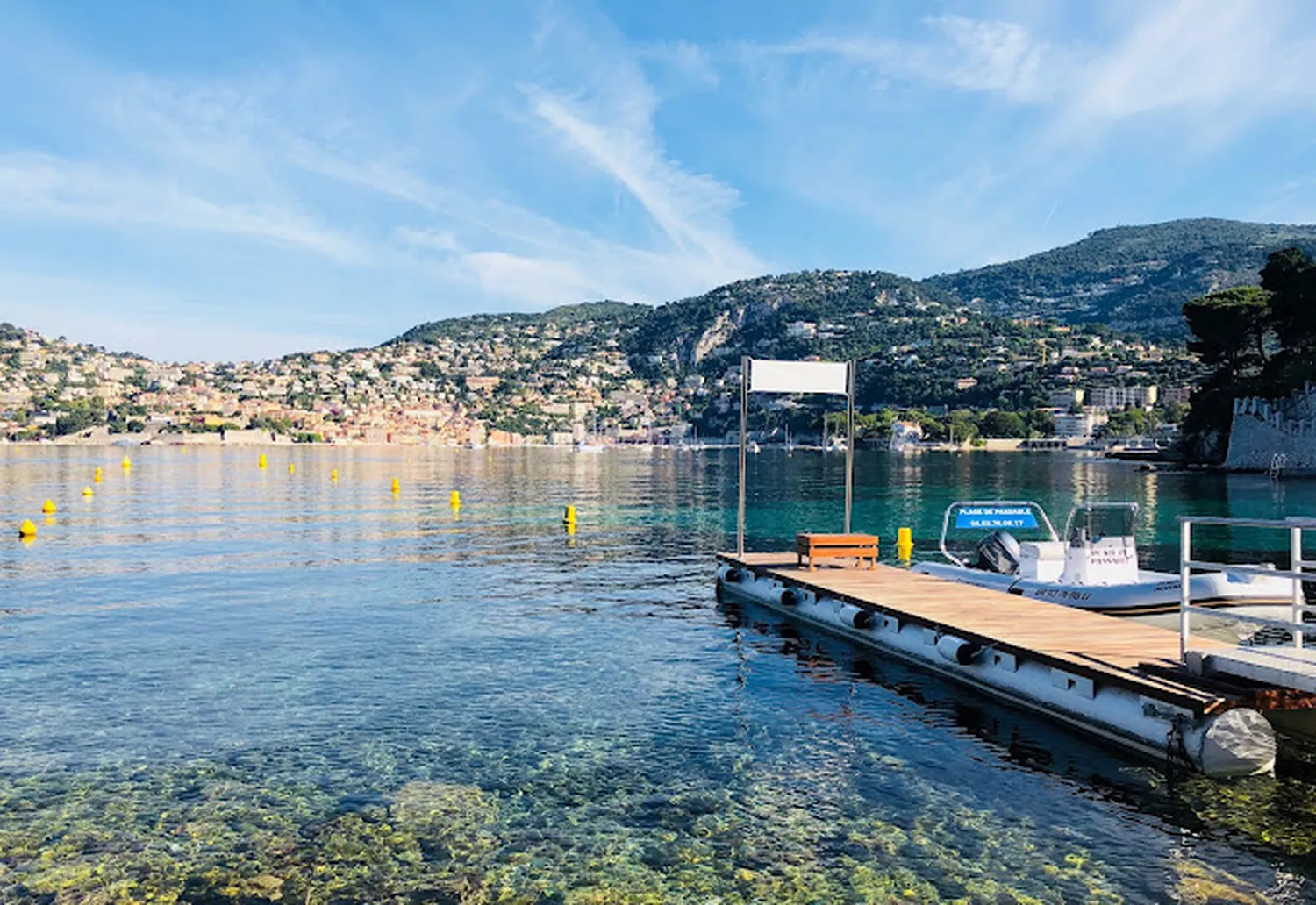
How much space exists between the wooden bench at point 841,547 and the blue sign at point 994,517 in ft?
7.55

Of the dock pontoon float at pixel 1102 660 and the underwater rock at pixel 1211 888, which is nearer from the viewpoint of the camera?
the underwater rock at pixel 1211 888

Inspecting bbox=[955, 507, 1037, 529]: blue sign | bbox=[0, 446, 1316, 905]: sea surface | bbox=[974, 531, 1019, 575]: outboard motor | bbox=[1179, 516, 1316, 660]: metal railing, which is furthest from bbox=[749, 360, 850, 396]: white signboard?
bbox=[1179, 516, 1316, 660]: metal railing

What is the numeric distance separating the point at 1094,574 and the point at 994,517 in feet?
9.18

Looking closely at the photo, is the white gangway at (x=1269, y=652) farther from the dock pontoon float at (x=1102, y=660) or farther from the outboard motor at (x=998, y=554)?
the outboard motor at (x=998, y=554)

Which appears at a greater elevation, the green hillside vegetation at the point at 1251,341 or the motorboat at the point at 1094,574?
the green hillside vegetation at the point at 1251,341

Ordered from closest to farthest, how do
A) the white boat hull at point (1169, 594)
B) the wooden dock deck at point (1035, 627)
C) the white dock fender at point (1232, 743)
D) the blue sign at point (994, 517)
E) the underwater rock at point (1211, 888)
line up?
the underwater rock at point (1211, 888), the white dock fender at point (1232, 743), the wooden dock deck at point (1035, 627), the white boat hull at point (1169, 594), the blue sign at point (994, 517)

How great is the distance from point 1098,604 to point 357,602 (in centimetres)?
1504

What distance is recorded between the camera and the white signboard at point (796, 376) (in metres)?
20.0

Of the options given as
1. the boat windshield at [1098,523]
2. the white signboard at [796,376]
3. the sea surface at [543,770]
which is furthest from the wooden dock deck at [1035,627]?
the white signboard at [796,376]

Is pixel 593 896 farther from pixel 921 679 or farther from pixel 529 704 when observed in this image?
pixel 921 679

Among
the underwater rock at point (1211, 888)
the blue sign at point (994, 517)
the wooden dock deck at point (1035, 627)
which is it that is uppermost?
the blue sign at point (994, 517)

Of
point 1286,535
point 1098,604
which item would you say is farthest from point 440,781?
point 1286,535

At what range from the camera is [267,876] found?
7727mm

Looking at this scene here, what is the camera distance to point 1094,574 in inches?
666
